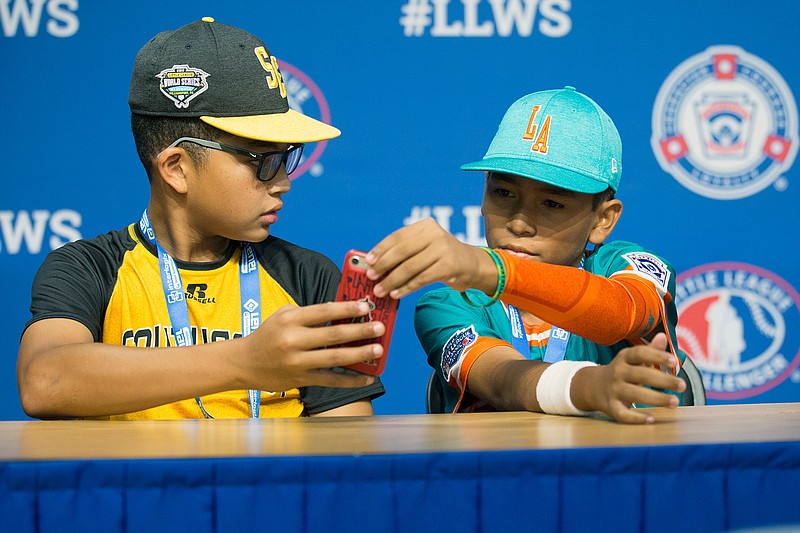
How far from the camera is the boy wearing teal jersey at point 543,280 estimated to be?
1390 millimetres

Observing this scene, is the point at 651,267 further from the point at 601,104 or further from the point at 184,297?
the point at 601,104

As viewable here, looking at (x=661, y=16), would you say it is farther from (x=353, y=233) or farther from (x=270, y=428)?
(x=270, y=428)

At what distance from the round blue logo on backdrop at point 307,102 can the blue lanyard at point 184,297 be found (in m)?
0.83

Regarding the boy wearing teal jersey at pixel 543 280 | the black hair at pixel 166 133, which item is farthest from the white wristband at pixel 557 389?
the black hair at pixel 166 133

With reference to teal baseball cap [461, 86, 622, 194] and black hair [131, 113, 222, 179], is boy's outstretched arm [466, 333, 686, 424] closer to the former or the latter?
teal baseball cap [461, 86, 622, 194]

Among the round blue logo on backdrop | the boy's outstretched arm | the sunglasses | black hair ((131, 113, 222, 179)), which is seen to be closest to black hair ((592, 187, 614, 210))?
the boy's outstretched arm

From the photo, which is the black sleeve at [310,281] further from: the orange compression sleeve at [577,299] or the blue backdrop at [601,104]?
the blue backdrop at [601,104]

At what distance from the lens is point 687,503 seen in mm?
1037

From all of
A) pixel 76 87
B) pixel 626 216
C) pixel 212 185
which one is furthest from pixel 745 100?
pixel 76 87

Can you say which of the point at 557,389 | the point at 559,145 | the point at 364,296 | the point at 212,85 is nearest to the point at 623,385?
the point at 557,389

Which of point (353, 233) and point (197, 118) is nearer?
point (197, 118)

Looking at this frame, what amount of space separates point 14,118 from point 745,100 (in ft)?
6.49

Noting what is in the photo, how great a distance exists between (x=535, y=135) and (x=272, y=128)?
47 centimetres

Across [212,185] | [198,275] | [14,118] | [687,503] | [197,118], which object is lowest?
[687,503]
